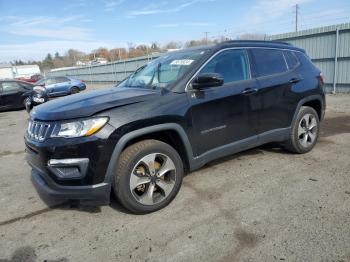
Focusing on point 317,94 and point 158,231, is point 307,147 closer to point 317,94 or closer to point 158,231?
point 317,94

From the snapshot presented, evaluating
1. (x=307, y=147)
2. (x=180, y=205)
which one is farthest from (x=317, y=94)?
(x=180, y=205)

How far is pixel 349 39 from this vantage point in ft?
40.1

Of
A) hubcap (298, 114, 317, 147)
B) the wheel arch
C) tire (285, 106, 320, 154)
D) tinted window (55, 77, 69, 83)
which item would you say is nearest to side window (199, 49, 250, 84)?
the wheel arch

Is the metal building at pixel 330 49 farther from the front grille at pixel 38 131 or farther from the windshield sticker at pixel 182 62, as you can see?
the front grille at pixel 38 131

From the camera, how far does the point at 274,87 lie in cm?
453

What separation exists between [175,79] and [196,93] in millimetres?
316

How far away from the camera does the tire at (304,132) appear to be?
4945mm

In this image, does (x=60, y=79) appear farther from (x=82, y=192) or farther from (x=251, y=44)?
(x=82, y=192)

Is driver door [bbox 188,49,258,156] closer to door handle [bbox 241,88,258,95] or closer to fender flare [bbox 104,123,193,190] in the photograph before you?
door handle [bbox 241,88,258,95]

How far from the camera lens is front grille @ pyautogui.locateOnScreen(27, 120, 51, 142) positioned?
3228 mm

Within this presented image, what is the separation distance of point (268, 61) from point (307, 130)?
4.60 ft

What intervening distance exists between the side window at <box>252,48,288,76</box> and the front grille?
9.47 ft

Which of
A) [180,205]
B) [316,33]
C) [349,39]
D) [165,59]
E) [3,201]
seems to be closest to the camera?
[180,205]

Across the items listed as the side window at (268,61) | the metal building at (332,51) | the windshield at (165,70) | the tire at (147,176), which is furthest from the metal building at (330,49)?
the tire at (147,176)
